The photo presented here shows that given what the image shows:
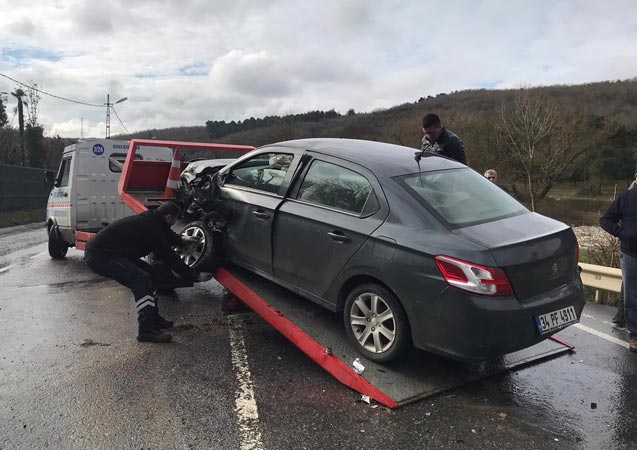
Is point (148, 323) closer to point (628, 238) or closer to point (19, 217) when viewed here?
point (628, 238)

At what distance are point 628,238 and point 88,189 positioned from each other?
339 inches

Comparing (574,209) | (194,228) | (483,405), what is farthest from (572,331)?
(574,209)

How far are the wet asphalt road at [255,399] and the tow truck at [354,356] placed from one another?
0.31 ft

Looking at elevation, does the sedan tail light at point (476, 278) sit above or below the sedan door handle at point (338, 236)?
below

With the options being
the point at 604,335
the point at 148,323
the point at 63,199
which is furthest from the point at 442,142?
the point at 63,199

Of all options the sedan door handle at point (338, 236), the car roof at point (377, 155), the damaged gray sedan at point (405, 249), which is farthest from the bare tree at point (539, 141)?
the sedan door handle at point (338, 236)

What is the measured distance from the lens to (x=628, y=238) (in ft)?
15.3

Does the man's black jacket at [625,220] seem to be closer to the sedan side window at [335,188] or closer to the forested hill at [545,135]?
the sedan side window at [335,188]

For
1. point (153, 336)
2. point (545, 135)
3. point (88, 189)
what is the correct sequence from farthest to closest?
point (545, 135) < point (88, 189) < point (153, 336)

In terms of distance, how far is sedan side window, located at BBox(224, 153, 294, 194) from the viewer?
4.79 m

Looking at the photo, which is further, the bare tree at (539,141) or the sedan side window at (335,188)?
the bare tree at (539,141)

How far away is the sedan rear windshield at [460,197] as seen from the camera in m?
3.70

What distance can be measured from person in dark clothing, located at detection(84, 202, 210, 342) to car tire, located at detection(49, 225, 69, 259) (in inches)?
210

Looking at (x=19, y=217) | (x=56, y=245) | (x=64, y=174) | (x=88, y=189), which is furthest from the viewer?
(x=19, y=217)
